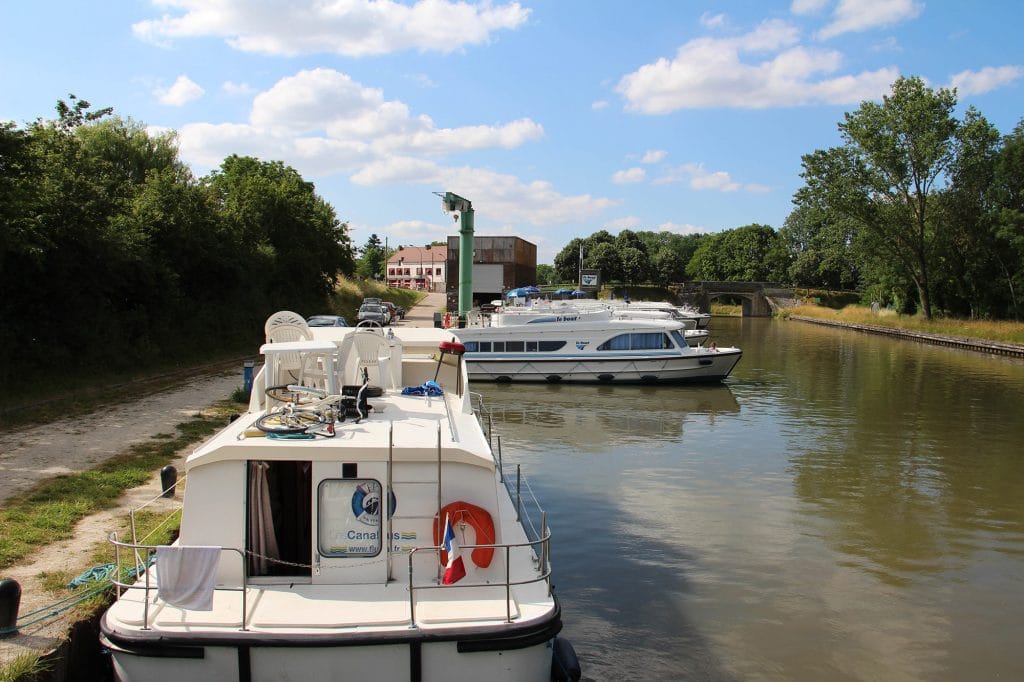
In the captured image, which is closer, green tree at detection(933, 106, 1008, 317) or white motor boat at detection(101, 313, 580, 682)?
white motor boat at detection(101, 313, 580, 682)

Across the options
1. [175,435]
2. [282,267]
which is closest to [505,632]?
[175,435]

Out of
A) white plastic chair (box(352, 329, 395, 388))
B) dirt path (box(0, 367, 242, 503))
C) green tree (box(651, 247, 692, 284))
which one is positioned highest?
green tree (box(651, 247, 692, 284))

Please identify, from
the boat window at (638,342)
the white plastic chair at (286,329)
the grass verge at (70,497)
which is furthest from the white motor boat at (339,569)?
the boat window at (638,342)

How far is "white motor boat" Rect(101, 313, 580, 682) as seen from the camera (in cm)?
652

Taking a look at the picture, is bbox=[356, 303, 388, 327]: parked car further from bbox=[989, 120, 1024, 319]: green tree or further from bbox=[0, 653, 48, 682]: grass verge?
bbox=[989, 120, 1024, 319]: green tree

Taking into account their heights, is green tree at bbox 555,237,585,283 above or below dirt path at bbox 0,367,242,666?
above

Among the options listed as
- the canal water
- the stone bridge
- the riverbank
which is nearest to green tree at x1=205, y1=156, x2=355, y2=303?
the canal water

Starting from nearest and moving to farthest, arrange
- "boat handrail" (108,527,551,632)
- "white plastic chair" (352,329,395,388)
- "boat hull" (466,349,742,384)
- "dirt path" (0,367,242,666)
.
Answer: "boat handrail" (108,527,551,632) < "dirt path" (0,367,242,666) < "white plastic chair" (352,329,395,388) < "boat hull" (466,349,742,384)

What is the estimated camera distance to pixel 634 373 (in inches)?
1230

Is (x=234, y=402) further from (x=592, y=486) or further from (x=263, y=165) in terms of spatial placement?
(x=263, y=165)

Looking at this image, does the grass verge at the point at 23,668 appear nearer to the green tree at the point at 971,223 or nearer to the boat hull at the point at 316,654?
the boat hull at the point at 316,654

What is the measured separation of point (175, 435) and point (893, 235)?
56978 millimetres

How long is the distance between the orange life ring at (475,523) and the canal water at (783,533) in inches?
93.1

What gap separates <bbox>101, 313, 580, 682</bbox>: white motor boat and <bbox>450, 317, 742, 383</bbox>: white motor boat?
22743 mm
